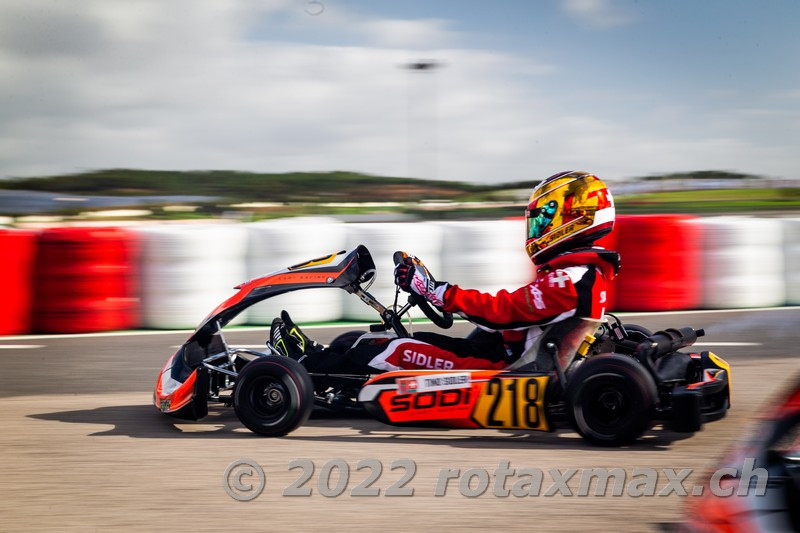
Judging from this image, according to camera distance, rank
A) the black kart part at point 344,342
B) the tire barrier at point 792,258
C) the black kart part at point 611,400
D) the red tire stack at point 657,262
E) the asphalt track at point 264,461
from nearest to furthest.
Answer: the asphalt track at point 264,461
the black kart part at point 611,400
the black kart part at point 344,342
the red tire stack at point 657,262
the tire barrier at point 792,258

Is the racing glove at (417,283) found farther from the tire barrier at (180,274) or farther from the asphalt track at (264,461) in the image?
the tire barrier at (180,274)

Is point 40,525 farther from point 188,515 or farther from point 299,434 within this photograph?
point 299,434

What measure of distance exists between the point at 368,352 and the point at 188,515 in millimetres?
1642

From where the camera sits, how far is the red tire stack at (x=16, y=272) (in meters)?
7.96

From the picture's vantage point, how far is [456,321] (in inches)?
335

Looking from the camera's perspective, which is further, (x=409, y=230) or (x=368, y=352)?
(x=409, y=230)

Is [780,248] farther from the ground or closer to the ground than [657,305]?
farther from the ground

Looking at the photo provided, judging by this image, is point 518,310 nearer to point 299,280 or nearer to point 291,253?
point 299,280

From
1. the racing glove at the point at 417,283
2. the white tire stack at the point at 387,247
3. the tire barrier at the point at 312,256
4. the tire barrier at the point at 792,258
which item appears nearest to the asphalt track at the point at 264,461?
the racing glove at the point at 417,283

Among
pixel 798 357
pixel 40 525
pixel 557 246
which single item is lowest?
pixel 40 525

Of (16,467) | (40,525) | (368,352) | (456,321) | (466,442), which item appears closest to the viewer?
(40,525)

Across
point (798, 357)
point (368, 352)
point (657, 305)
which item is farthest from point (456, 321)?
point (368, 352)

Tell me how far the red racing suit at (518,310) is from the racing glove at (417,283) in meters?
0.03

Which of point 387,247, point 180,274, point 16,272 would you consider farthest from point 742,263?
point 16,272
